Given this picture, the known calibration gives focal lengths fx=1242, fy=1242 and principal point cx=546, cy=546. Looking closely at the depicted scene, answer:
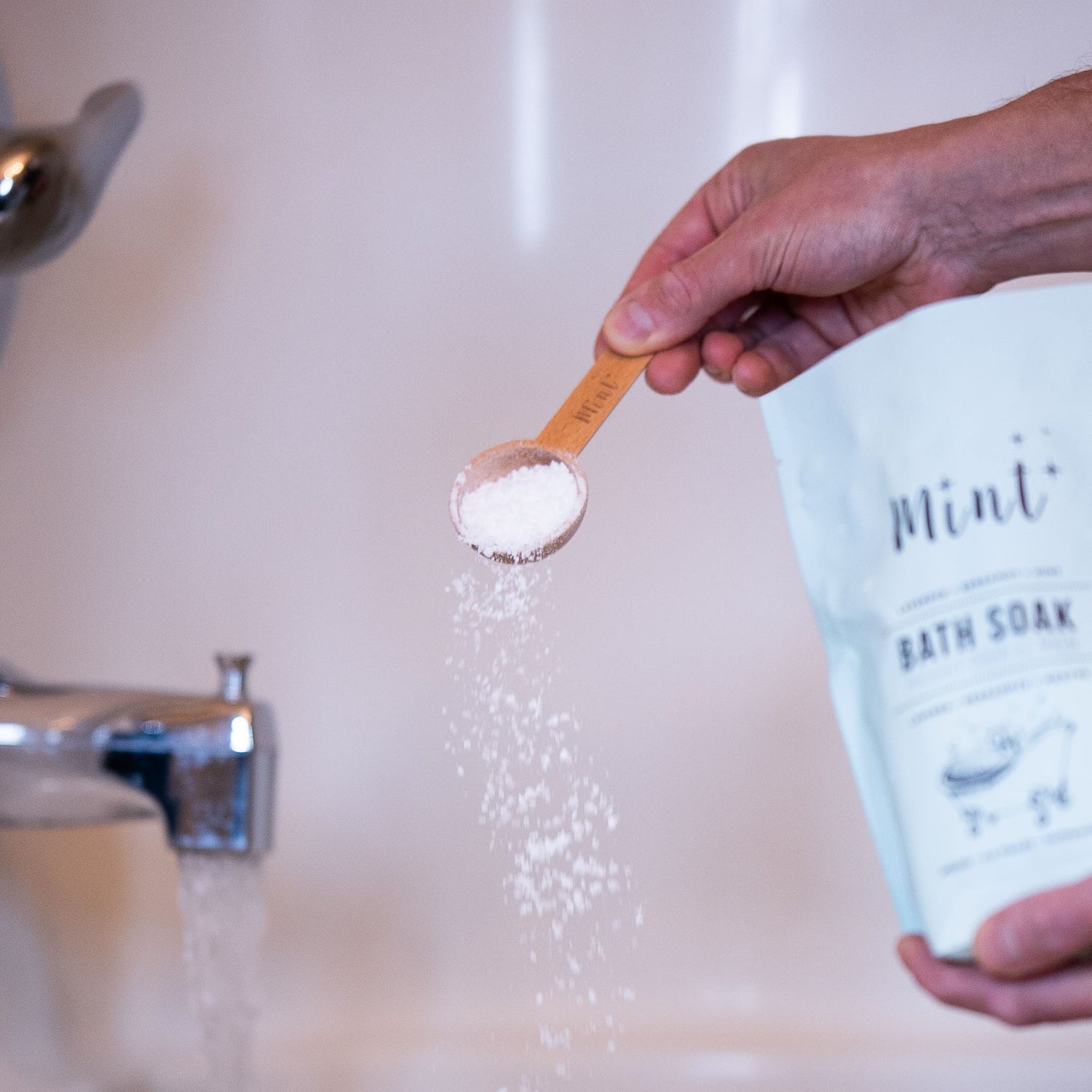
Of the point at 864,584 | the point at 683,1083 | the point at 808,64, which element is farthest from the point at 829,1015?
the point at 808,64

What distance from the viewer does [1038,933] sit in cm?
30

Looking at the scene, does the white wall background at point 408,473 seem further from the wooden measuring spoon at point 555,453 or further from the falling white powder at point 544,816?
the wooden measuring spoon at point 555,453

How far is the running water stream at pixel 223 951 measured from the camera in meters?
0.48

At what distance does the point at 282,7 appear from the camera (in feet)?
2.30

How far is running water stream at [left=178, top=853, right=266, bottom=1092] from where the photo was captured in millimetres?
481

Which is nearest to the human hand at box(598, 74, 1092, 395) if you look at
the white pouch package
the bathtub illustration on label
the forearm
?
the forearm

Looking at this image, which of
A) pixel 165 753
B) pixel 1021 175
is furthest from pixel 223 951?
pixel 1021 175

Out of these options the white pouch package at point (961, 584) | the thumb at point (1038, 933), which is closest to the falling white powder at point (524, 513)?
the white pouch package at point (961, 584)

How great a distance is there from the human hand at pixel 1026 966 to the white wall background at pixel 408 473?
13.7 inches

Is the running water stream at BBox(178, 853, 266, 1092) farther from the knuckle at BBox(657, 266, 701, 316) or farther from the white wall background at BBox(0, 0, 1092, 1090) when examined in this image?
the knuckle at BBox(657, 266, 701, 316)

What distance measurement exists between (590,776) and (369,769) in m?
0.12

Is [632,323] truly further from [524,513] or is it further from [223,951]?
[223,951]

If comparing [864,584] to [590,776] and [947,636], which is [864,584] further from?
[590,776]

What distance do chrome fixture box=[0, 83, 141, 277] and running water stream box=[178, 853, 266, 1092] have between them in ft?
0.88
